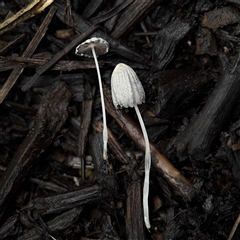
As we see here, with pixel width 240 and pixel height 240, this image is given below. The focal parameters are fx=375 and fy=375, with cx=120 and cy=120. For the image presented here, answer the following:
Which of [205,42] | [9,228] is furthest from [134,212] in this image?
[205,42]

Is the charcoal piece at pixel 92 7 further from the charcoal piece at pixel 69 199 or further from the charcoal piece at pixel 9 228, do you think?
the charcoal piece at pixel 9 228

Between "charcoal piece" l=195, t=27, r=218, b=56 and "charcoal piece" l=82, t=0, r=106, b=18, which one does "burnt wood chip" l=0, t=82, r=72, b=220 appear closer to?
"charcoal piece" l=82, t=0, r=106, b=18

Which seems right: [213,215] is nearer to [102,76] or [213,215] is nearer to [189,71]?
[189,71]

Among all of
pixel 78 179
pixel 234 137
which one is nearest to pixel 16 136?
pixel 78 179

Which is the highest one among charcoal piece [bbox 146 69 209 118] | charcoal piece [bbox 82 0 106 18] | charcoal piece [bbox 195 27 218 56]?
charcoal piece [bbox 82 0 106 18]

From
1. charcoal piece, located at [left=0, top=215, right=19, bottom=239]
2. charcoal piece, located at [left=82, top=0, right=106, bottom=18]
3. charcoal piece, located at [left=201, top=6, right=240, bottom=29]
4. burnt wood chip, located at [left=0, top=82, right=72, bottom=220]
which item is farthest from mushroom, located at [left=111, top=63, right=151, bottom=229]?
charcoal piece, located at [left=0, top=215, right=19, bottom=239]
